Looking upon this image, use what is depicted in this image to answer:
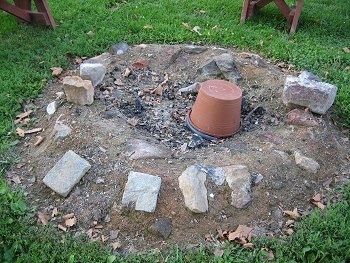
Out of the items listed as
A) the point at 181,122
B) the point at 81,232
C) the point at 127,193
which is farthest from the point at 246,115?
the point at 81,232

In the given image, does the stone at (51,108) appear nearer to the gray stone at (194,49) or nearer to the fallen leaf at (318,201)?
the gray stone at (194,49)

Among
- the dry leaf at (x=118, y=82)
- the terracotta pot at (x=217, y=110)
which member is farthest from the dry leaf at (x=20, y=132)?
the terracotta pot at (x=217, y=110)

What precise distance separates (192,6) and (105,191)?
142 inches

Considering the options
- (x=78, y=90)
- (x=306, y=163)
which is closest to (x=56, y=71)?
(x=78, y=90)

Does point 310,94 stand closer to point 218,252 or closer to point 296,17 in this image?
point 218,252

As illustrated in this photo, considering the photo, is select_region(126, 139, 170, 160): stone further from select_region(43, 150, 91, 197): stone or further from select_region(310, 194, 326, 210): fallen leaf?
select_region(310, 194, 326, 210): fallen leaf

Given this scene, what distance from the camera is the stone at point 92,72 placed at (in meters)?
4.36

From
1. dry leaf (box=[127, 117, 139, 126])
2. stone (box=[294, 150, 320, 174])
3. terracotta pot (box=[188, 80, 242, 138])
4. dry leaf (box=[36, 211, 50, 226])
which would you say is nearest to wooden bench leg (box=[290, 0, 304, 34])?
terracotta pot (box=[188, 80, 242, 138])

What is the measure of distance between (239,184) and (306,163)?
24.5 inches

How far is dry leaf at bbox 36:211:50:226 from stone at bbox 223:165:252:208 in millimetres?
1262

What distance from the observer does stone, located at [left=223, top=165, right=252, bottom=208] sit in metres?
3.41

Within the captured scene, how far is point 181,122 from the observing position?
13.9ft

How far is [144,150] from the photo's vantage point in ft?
12.0

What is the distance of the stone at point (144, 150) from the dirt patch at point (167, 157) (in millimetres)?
31
